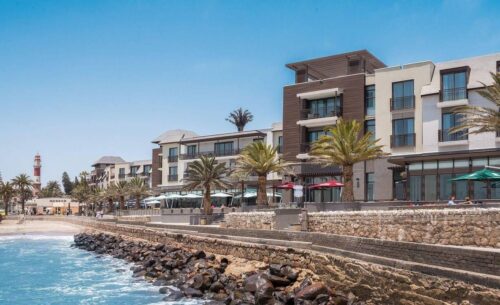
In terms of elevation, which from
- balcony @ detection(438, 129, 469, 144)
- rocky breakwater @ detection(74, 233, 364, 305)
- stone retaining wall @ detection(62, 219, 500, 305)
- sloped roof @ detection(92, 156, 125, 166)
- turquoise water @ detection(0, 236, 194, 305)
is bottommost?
turquoise water @ detection(0, 236, 194, 305)

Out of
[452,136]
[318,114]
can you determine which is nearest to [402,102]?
[452,136]

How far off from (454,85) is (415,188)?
866 cm

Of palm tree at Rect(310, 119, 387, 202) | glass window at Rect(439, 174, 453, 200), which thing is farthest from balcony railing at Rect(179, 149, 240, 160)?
glass window at Rect(439, 174, 453, 200)

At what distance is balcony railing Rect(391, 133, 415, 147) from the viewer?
136ft

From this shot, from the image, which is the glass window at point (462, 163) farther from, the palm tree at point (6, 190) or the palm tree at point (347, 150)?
the palm tree at point (6, 190)

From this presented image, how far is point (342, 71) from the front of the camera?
165 feet

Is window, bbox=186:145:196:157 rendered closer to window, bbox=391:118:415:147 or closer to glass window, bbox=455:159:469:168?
window, bbox=391:118:415:147

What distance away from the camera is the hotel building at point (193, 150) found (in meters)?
60.3

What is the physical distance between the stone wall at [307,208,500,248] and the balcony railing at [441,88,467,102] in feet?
58.3

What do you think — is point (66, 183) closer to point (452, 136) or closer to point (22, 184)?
point (22, 184)

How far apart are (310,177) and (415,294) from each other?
102ft

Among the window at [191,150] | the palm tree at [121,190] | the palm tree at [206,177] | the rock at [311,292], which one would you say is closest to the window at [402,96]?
the palm tree at [206,177]

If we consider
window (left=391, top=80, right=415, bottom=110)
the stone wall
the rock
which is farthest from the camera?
window (left=391, top=80, right=415, bottom=110)

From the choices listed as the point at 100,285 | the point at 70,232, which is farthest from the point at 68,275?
the point at 70,232
